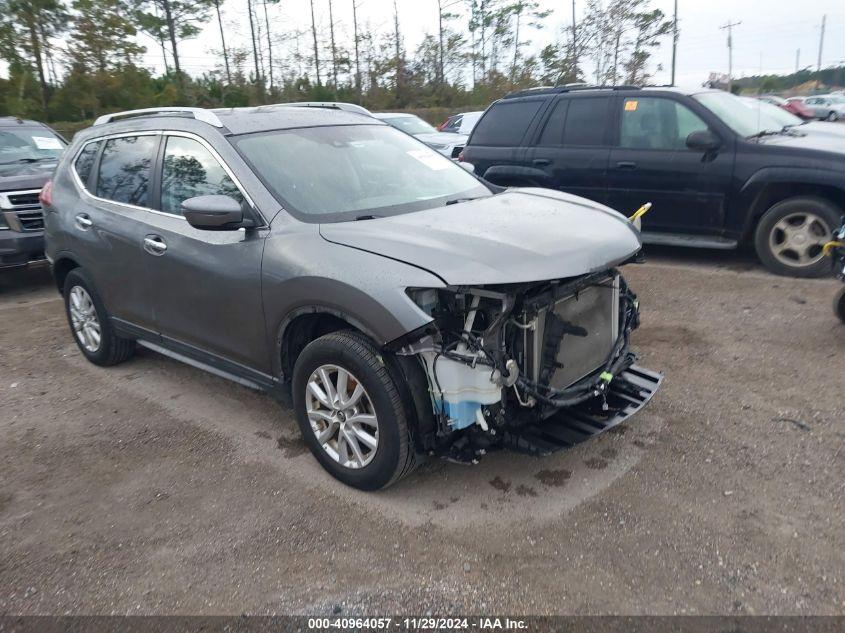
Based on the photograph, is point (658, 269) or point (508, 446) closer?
point (508, 446)

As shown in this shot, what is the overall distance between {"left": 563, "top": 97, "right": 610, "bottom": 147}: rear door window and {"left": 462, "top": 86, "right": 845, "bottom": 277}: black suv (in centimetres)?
1

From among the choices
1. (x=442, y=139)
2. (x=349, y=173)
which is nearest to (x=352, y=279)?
(x=349, y=173)

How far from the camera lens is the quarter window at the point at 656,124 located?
7.02 meters

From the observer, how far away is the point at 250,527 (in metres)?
3.30

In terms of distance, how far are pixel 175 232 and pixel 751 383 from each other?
3.72 meters

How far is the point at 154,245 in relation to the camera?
427 centimetres

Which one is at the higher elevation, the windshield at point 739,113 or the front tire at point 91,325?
the windshield at point 739,113

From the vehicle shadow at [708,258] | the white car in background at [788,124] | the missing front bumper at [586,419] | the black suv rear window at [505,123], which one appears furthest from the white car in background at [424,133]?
the missing front bumper at [586,419]

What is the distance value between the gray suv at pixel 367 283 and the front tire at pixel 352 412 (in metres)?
0.01

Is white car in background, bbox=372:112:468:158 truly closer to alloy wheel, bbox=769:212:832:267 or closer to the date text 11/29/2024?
alloy wheel, bbox=769:212:832:267

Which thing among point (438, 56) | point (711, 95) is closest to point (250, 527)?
point (711, 95)

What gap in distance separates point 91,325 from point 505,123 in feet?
16.9

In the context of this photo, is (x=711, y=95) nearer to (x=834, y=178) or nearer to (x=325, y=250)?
(x=834, y=178)

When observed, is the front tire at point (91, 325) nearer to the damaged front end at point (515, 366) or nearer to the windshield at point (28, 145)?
the damaged front end at point (515, 366)
